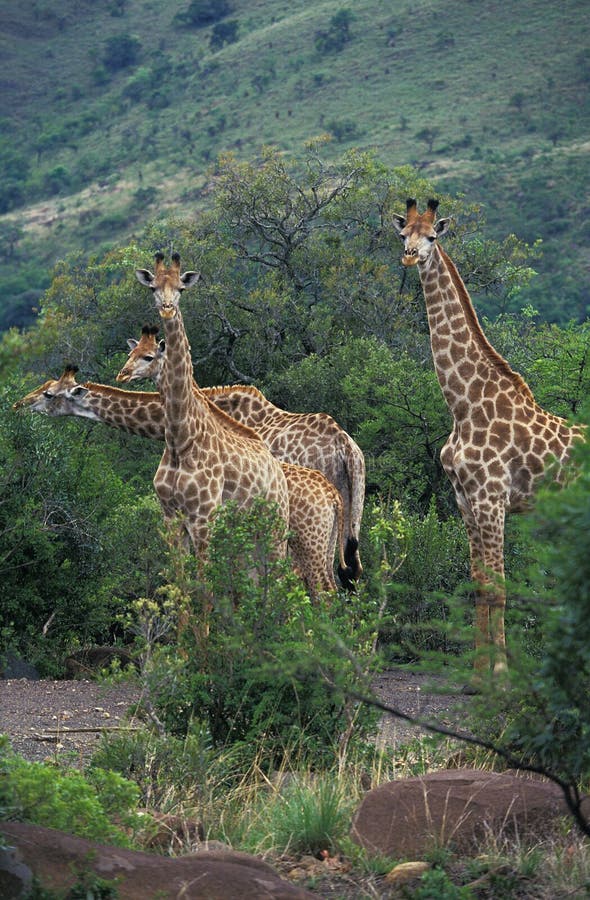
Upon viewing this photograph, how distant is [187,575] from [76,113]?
240 feet

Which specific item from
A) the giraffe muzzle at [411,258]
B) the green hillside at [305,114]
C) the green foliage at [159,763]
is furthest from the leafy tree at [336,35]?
the green foliage at [159,763]

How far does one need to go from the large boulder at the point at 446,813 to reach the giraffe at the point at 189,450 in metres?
3.47

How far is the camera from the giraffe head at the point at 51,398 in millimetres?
11234

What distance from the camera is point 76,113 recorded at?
77.3 m

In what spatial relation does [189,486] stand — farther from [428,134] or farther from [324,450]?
[428,134]

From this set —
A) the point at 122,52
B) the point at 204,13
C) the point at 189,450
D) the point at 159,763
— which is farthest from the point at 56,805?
the point at 204,13

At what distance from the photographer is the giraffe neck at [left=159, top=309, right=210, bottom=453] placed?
9.85 m

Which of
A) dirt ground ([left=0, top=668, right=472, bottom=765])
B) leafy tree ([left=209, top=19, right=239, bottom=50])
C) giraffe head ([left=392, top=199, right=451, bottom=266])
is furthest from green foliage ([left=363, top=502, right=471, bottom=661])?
leafy tree ([left=209, top=19, right=239, bottom=50])

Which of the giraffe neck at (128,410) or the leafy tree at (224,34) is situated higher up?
the giraffe neck at (128,410)

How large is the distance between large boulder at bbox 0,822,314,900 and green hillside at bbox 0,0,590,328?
4058 centimetres

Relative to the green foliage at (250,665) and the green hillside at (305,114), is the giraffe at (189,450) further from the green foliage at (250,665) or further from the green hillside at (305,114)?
the green hillside at (305,114)

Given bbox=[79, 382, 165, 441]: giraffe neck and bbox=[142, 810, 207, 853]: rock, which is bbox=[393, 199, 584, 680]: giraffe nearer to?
bbox=[79, 382, 165, 441]: giraffe neck

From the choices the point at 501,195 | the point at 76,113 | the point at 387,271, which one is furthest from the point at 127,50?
the point at 387,271

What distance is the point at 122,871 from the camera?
16.2ft
